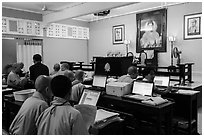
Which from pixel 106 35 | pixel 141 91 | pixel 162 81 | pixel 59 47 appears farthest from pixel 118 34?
pixel 141 91

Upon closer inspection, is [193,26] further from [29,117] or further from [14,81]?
[29,117]

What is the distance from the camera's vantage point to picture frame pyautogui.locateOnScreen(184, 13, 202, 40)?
6426mm

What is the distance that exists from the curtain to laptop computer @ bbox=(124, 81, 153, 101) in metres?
5.12

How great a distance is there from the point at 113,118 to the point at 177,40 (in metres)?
5.51

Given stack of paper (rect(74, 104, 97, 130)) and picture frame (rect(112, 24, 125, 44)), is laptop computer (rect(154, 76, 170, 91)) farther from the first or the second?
picture frame (rect(112, 24, 125, 44))

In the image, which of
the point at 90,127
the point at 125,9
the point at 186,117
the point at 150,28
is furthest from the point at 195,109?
the point at 125,9

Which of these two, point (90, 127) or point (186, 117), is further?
point (186, 117)

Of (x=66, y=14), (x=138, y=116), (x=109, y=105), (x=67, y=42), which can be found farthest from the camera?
(x=67, y=42)

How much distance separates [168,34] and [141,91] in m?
4.74

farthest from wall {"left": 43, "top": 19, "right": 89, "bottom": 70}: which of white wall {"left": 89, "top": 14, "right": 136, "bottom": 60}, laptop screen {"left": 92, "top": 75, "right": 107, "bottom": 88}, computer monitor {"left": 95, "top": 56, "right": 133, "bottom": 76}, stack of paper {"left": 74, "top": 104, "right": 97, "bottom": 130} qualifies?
stack of paper {"left": 74, "top": 104, "right": 97, "bottom": 130}

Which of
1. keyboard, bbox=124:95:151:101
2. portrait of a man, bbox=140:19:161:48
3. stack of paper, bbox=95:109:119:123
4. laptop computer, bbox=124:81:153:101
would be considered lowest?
stack of paper, bbox=95:109:119:123

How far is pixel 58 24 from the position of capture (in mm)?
8062

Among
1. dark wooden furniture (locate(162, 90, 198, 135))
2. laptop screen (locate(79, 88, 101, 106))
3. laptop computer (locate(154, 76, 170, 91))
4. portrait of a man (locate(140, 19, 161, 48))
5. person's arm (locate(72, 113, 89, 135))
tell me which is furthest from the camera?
Result: portrait of a man (locate(140, 19, 161, 48))

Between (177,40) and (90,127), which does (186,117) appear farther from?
(177,40)
